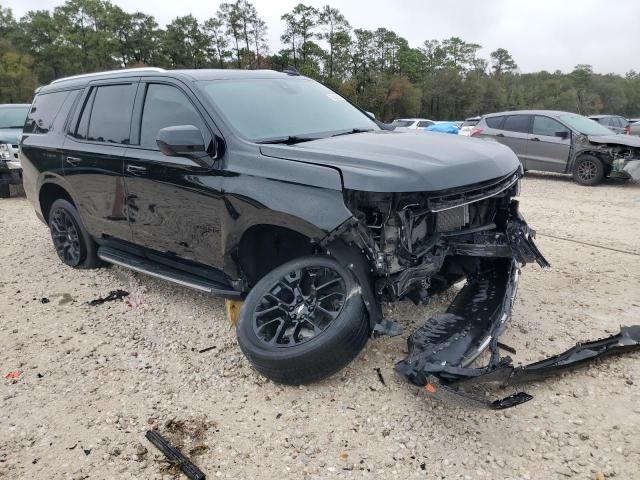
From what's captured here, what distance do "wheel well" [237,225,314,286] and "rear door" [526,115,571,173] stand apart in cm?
914

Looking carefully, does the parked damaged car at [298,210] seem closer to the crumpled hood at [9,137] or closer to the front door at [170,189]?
the front door at [170,189]

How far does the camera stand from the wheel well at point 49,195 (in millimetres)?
5258

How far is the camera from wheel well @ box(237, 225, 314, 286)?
348 centimetres

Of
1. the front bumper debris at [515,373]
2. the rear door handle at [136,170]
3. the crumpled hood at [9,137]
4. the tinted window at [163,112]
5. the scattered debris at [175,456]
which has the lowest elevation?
the scattered debris at [175,456]

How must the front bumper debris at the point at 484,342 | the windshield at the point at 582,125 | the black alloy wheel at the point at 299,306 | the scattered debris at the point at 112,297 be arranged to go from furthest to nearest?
the windshield at the point at 582,125 < the scattered debris at the point at 112,297 < the black alloy wheel at the point at 299,306 < the front bumper debris at the point at 484,342

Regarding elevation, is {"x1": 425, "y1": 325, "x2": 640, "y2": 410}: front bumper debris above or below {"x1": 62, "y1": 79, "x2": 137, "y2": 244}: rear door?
below

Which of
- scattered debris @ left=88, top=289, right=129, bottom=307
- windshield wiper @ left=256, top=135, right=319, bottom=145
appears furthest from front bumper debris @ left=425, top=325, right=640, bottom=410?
scattered debris @ left=88, top=289, right=129, bottom=307

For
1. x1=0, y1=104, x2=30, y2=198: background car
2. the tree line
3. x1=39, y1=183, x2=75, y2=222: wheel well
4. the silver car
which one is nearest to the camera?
x1=39, y1=183, x2=75, y2=222: wheel well

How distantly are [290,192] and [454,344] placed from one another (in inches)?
52.0

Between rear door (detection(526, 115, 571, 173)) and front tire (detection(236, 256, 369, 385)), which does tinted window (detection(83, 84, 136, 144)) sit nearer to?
front tire (detection(236, 256, 369, 385))

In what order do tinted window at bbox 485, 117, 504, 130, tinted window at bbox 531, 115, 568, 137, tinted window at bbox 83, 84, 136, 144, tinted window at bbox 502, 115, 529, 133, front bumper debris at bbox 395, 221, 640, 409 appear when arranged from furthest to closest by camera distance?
tinted window at bbox 485, 117, 504, 130 → tinted window at bbox 502, 115, 529, 133 → tinted window at bbox 531, 115, 568, 137 → tinted window at bbox 83, 84, 136, 144 → front bumper debris at bbox 395, 221, 640, 409

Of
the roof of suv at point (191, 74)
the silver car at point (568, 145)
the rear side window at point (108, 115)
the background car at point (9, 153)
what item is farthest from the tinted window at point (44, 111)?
the silver car at point (568, 145)

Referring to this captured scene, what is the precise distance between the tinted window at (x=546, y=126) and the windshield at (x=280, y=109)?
26.6ft

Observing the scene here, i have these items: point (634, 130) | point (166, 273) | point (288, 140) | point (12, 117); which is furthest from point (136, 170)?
point (634, 130)
